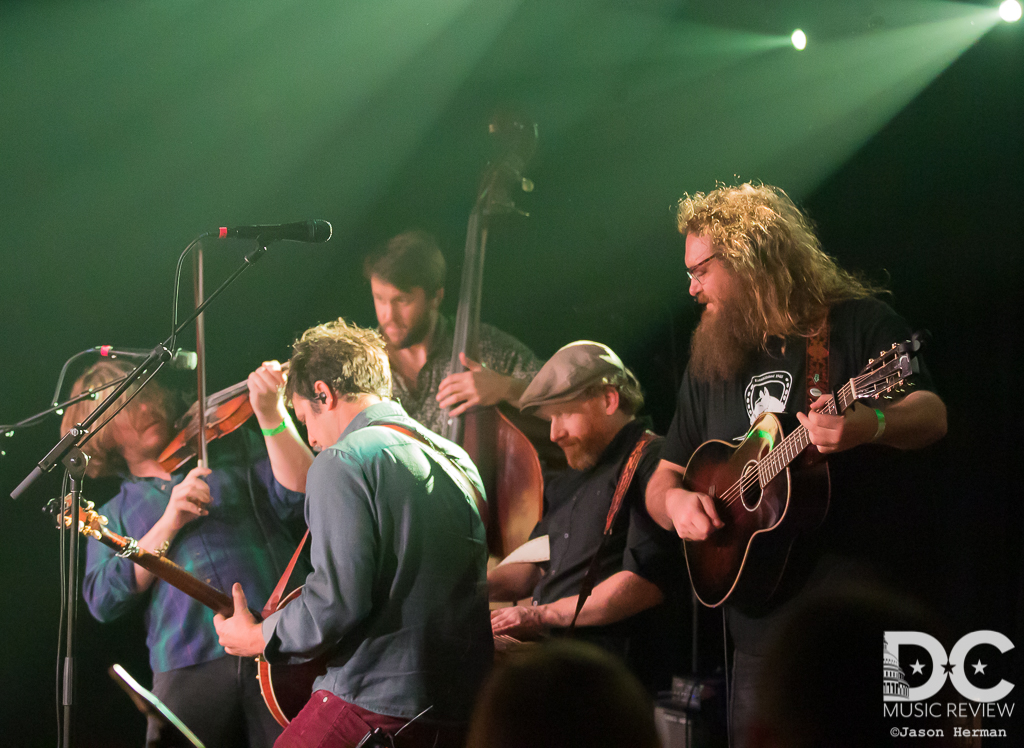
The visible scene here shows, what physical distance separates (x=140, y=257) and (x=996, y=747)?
12.4ft

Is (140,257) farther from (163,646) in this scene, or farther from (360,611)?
(360,611)

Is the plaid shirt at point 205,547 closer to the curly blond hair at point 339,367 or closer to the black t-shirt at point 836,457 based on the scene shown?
the curly blond hair at point 339,367

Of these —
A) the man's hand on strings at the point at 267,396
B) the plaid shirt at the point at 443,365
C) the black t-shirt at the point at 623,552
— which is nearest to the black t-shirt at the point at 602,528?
the black t-shirt at the point at 623,552

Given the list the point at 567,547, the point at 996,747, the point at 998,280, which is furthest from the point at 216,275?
the point at 996,747

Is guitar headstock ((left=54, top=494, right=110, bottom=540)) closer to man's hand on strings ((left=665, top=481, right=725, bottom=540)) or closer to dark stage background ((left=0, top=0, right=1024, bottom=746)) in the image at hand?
dark stage background ((left=0, top=0, right=1024, bottom=746))

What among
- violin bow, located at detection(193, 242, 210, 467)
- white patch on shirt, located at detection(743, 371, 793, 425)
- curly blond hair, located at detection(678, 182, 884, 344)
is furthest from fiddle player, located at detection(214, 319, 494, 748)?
curly blond hair, located at detection(678, 182, 884, 344)

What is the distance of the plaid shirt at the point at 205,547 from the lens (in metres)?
3.34

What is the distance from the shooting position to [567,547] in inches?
120

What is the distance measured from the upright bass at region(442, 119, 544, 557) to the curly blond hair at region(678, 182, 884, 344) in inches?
31.4

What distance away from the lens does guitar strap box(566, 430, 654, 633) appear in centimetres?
297

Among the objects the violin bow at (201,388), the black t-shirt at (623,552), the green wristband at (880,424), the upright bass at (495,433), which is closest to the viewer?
the green wristband at (880,424)

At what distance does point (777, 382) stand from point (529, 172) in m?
1.38

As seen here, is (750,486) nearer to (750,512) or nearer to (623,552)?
(750,512)

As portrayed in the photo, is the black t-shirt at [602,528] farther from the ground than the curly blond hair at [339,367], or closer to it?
closer to it
